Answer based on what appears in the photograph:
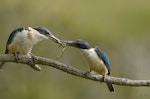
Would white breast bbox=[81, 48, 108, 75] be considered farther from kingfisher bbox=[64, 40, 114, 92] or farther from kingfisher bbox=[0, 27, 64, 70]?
kingfisher bbox=[0, 27, 64, 70]

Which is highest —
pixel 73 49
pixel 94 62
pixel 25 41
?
pixel 25 41

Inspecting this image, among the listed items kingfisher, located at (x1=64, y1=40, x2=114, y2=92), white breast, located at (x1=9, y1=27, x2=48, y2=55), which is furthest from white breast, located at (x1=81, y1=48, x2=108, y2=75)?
white breast, located at (x1=9, y1=27, x2=48, y2=55)

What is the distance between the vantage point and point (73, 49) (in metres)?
10.7

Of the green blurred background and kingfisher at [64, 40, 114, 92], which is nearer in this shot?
kingfisher at [64, 40, 114, 92]

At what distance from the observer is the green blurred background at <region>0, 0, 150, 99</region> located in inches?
419

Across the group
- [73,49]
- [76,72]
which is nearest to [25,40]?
[76,72]

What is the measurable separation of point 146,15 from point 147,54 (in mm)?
2274

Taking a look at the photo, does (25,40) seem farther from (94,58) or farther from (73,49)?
(73,49)

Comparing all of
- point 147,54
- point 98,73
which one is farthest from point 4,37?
point 98,73

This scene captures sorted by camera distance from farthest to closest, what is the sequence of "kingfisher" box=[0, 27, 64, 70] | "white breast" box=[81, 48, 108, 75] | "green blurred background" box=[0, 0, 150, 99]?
"green blurred background" box=[0, 0, 150, 99], "white breast" box=[81, 48, 108, 75], "kingfisher" box=[0, 27, 64, 70]

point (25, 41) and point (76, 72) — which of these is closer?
point (76, 72)

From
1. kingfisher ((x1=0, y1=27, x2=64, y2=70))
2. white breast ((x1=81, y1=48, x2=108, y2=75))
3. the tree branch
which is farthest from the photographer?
white breast ((x1=81, y1=48, x2=108, y2=75))

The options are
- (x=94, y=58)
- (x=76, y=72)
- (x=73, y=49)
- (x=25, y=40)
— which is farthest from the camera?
(x=73, y=49)

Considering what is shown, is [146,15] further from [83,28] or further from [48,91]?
[48,91]
